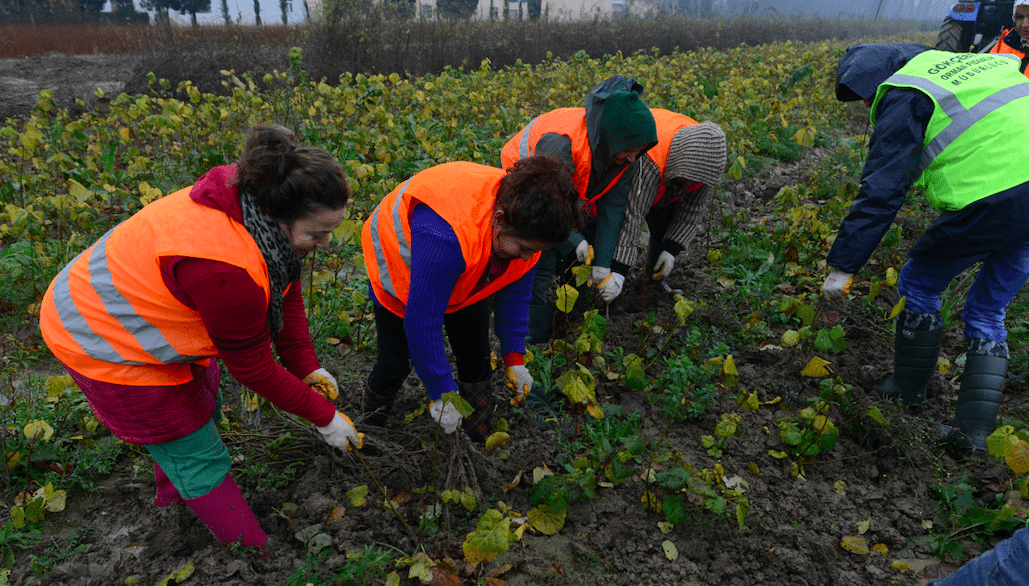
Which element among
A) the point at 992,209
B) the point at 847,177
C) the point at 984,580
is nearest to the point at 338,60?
the point at 847,177

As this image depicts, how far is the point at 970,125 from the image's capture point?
6.02 feet

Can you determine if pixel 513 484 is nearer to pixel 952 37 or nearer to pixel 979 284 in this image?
pixel 979 284

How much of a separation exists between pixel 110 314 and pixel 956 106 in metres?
2.53

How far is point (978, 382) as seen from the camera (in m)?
2.07

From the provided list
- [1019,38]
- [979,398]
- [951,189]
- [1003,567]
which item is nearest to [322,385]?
[1003,567]

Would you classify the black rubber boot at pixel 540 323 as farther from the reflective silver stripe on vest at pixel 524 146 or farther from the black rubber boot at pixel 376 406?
the black rubber boot at pixel 376 406

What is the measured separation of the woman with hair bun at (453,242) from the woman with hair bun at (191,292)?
0.27 meters

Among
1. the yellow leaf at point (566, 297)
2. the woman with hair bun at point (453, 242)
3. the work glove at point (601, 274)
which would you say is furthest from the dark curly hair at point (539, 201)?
the work glove at point (601, 274)

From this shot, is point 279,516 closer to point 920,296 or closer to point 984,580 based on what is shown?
point 984,580

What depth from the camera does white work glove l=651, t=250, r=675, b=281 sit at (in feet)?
9.91

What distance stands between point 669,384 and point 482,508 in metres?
1.06

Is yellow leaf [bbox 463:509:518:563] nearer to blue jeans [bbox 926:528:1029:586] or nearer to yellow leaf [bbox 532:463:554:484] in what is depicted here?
yellow leaf [bbox 532:463:554:484]

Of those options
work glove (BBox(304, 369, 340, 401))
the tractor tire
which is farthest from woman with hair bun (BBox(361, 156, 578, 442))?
the tractor tire

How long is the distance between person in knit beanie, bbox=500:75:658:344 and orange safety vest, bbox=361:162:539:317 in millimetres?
591
